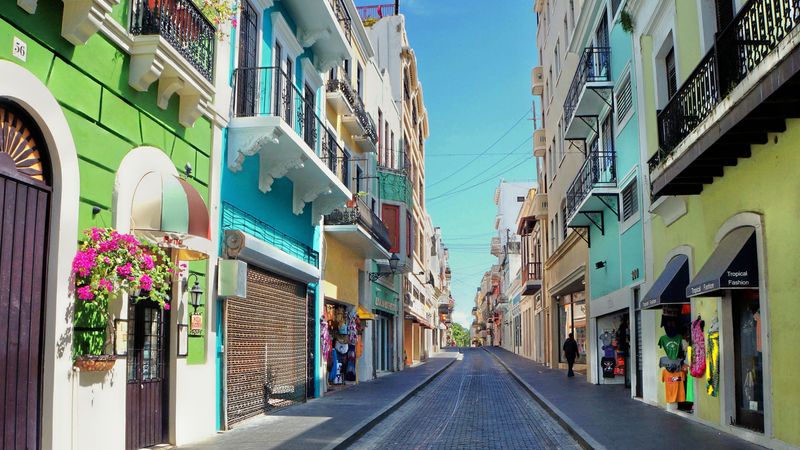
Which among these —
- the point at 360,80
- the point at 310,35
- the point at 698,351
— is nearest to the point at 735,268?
the point at 698,351

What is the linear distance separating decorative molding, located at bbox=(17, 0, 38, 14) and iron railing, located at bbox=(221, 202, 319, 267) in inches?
219

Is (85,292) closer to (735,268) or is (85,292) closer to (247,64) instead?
(247,64)

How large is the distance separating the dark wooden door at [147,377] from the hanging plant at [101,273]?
135 cm

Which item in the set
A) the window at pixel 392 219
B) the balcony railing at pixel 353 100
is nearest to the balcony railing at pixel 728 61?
the balcony railing at pixel 353 100

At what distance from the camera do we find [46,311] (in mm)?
7340

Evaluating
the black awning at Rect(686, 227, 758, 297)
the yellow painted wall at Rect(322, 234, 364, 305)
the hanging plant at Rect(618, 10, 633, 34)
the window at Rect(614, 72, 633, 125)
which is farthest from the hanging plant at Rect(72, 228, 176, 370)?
the window at Rect(614, 72, 633, 125)

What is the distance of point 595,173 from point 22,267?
16.4 meters

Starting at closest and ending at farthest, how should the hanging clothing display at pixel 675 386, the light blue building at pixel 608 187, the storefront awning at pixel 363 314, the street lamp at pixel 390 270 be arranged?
the hanging clothing display at pixel 675 386, the light blue building at pixel 608 187, the storefront awning at pixel 363 314, the street lamp at pixel 390 270

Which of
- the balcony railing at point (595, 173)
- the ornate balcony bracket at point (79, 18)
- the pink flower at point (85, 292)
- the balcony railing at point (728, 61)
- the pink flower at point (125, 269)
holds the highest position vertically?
the balcony railing at point (595, 173)

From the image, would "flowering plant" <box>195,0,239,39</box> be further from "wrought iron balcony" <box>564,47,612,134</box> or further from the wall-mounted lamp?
"wrought iron balcony" <box>564,47,612,134</box>

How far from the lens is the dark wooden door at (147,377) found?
30.5ft

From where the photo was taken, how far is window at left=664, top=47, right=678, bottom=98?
48.7 feet

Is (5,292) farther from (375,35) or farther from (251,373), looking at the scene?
(375,35)

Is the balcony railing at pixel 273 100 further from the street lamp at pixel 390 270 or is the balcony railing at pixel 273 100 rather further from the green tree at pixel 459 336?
the green tree at pixel 459 336
